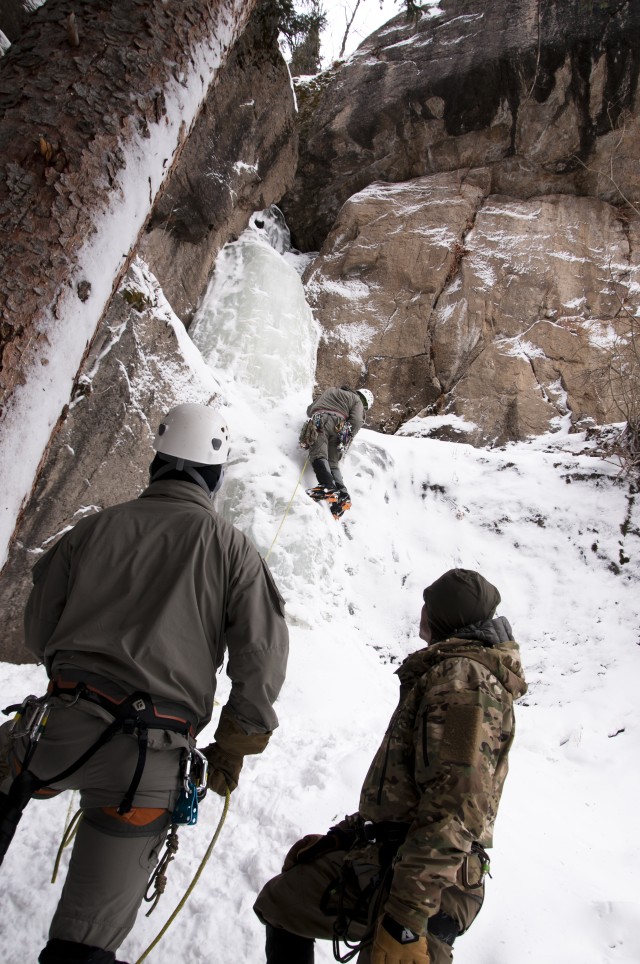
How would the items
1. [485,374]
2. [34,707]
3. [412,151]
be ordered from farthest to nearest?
1. [412,151]
2. [485,374]
3. [34,707]

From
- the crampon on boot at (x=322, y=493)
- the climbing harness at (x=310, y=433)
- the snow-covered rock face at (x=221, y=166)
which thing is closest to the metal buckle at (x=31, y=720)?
the crampon on boot at (x=322, y=493)

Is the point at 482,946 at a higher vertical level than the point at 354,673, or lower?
higher

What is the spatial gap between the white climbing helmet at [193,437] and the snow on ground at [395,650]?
73.7 inches

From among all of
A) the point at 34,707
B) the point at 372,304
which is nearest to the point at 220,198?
the point at 372,304

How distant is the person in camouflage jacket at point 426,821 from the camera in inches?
60.9

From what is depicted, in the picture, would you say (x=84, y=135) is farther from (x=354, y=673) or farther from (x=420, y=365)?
(x=420, y=365)

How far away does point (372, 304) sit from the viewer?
40.7 ft

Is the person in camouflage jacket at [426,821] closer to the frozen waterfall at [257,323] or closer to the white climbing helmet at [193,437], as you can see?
the white climbing helmet at [193,437]

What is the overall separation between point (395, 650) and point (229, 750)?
4235mm

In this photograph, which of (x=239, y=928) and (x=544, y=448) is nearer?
(x=239, y=928)

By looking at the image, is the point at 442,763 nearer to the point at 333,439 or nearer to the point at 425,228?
the point at 333,439

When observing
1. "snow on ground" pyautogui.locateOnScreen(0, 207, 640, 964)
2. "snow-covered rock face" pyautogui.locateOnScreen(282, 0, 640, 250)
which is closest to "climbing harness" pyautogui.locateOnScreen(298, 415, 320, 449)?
"snow on ground" pyautogui.locateOnScreen(0, 207, 640, 964)

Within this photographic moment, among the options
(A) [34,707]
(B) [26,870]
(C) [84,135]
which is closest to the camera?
(A) [34,707]

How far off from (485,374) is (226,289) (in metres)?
5.06
